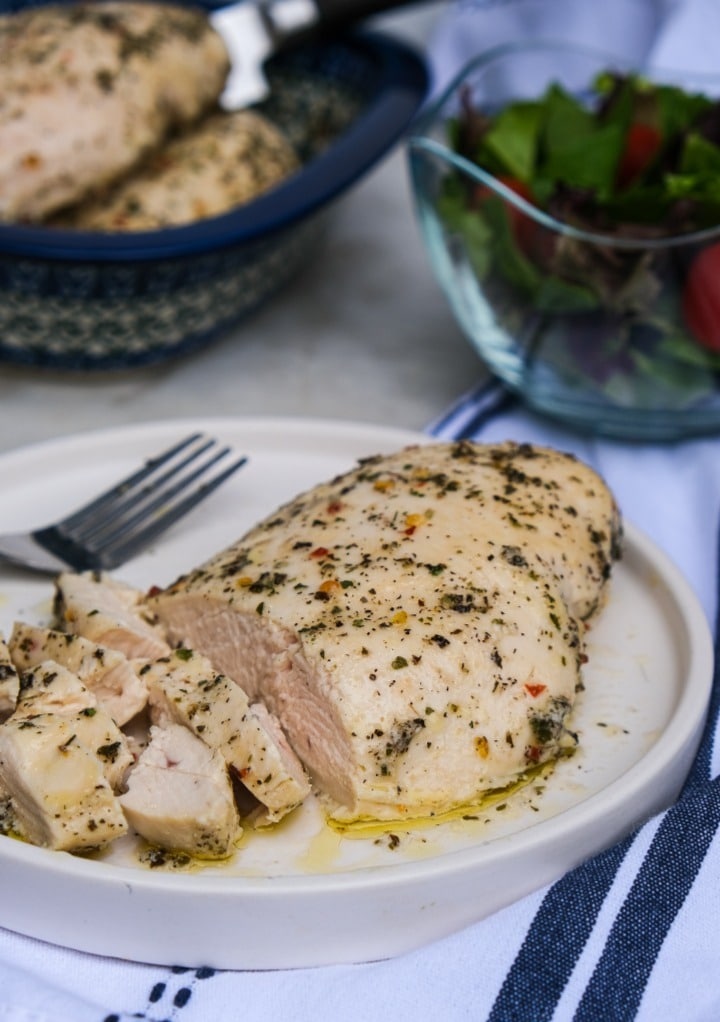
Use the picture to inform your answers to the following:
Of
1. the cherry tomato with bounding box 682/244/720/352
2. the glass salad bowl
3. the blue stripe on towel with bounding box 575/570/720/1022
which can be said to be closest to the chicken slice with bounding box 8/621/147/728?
the blue stripe on towel with bounding box 575/570/720/1022

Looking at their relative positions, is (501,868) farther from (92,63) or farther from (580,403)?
(92,63)

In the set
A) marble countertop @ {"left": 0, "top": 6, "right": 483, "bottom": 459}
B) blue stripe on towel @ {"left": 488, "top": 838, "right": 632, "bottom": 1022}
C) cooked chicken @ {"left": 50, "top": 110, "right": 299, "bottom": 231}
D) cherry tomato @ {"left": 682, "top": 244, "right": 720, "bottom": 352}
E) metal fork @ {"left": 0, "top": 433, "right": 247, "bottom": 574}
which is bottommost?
marble countertop @ {"left": 0, "top": 6, "right": 483, "bottom": 459}

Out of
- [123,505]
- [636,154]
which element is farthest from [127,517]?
[636,154]

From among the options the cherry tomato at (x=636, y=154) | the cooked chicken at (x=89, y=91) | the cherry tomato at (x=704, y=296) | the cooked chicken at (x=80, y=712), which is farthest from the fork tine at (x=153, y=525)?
the cherry tomato at (x=636, y=154)

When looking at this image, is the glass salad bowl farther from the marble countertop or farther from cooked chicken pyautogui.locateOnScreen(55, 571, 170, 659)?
cooked chicken pyautogui.locateOnScreen(55, 571, 170, 659)

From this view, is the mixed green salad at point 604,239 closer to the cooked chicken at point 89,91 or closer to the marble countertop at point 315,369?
the marble countertop at point 315,369

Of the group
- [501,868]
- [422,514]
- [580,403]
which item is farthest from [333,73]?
[501,868]

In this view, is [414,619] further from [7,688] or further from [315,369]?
[315,369]
